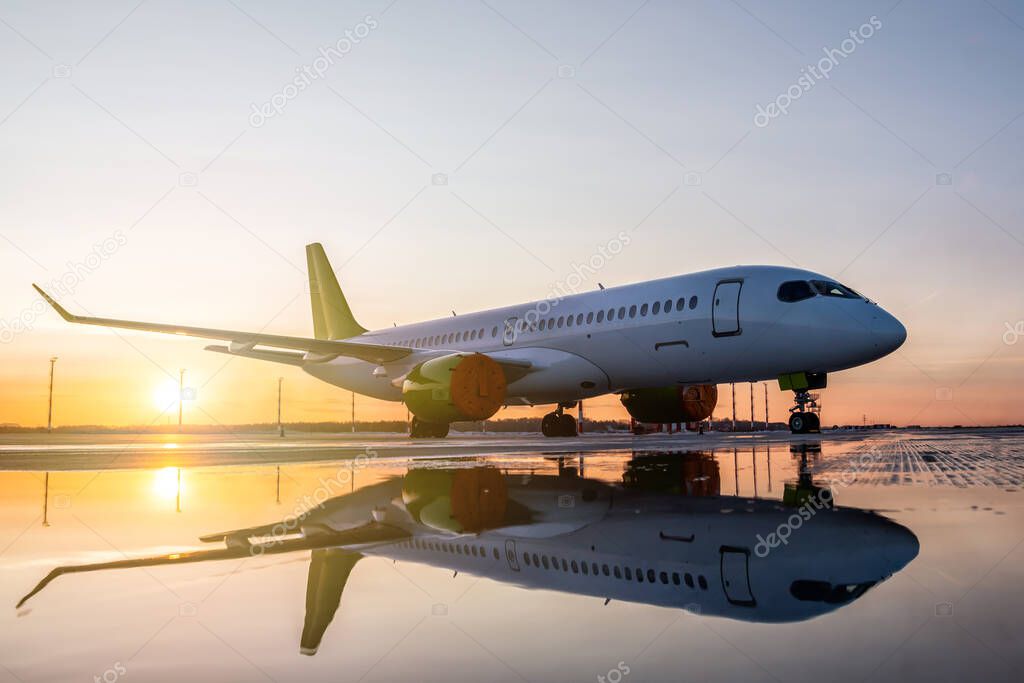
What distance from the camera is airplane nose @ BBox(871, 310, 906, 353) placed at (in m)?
18.1

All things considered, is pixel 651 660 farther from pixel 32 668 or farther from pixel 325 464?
pixel 325 464

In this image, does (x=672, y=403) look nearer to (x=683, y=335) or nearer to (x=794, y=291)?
(x=683, y=335)

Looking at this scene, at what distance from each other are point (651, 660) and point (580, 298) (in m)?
21.6

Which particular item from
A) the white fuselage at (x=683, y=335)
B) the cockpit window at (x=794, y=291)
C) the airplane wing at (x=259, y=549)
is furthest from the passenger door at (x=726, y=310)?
the airplane wing at (x=259, y=549)

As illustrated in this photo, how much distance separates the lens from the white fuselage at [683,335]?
18438 mm

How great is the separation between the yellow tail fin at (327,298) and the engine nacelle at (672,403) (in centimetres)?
1733

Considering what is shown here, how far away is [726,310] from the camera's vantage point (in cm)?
1962

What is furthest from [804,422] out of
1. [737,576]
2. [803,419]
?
[737,576]

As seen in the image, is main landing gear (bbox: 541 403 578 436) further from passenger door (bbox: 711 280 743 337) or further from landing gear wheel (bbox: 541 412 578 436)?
passenger door (bbox: 711 280 743 337)

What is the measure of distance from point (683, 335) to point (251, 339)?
1164 cm

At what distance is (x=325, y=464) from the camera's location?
48.9 ft

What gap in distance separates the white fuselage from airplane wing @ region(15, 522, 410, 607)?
578 inches

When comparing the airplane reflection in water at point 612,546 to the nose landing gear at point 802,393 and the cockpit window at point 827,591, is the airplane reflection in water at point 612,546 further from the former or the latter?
the nose landing gear at point 802,393

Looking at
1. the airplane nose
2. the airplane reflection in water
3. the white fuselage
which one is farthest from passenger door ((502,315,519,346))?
the airplane reflection in water
